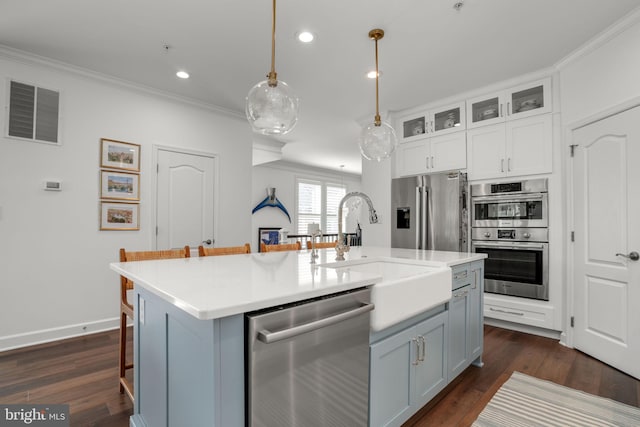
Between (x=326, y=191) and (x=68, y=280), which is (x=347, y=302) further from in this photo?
(x=326, y=191)

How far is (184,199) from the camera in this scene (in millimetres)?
4066

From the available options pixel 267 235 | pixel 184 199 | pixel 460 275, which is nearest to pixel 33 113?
pixel 184 199

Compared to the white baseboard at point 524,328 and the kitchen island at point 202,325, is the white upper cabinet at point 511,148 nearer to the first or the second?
the white baseboard at point 524,328

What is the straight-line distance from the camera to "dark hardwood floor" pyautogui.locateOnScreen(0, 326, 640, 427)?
191 centimetres

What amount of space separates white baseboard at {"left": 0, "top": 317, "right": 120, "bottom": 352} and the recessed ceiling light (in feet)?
11.1

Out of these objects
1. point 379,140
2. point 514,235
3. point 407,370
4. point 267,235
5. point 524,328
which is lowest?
point 524,328

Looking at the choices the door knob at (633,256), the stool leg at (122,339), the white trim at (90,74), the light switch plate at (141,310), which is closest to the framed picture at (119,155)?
the white trim at (90,74)

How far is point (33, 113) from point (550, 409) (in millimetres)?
4752

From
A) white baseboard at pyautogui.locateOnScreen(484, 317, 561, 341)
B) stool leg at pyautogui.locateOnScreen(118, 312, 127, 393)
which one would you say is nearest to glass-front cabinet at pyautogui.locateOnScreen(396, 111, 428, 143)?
white baseboard at pyautogui.locateOnScreen(484, 317, 561, 341)

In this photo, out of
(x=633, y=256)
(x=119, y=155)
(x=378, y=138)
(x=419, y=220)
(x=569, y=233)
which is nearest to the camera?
Answer: (x=633, y=256)

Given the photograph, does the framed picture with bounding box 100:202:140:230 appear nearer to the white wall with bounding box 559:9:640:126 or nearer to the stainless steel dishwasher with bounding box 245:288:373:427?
A: the stainless steel dishwasher with bounding box 245:288:373:427

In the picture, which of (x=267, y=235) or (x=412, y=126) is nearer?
(x=412, y=126)

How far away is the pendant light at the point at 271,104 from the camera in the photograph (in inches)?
72.3

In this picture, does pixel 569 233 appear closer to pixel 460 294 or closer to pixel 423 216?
pixel 423 216
